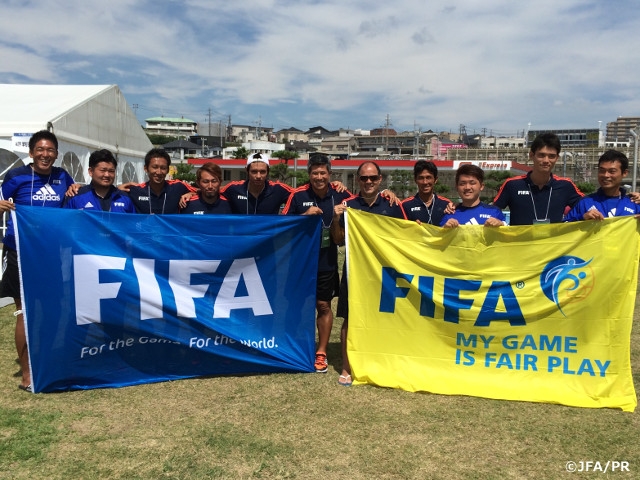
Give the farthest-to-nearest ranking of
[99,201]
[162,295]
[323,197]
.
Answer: [323,197] < [99,201] < [162,295]

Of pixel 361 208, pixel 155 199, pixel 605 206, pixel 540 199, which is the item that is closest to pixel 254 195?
pixel 155 199

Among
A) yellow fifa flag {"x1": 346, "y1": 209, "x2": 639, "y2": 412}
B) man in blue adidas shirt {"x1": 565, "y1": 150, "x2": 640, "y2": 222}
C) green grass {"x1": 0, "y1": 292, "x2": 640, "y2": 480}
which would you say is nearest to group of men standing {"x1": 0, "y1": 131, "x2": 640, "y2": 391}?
man in blue adidas shirt {"x1": 565, "y1": 150, "x2": 640, "y2": 222}

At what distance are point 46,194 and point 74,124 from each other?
527 cm

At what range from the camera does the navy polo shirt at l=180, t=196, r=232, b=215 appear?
190 inches

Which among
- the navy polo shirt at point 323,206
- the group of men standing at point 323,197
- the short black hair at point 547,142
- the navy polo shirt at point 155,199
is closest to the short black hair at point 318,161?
the group of men standing at point 323,197

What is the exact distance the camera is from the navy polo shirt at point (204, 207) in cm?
482

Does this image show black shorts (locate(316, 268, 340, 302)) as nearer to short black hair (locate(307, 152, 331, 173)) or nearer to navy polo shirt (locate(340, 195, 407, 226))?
navy polo shirt (locate(340, 195, 407, 226))

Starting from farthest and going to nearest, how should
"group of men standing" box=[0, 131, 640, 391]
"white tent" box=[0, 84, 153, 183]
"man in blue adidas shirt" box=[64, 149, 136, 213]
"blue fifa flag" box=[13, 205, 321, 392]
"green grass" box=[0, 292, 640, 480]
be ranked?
"white tent" box=[0, 84, 153, 183] → "man in blue adidas shirt" box=[64, 149, 136, 213] → "group of men standing" box=[0, 131, 640, 391] → "blue fifa flag" box=[13, 205, 321, 392] → "green grass" box=[0, 292, 640, 480]

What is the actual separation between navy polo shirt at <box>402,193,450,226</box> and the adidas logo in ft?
10.4

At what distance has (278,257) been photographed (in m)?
4.58

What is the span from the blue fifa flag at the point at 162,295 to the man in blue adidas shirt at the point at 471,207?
1228mm

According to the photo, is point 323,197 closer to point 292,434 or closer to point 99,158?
point 99,158

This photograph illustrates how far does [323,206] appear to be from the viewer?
4.79 metres

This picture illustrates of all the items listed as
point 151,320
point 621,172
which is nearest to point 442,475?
point 151,320
